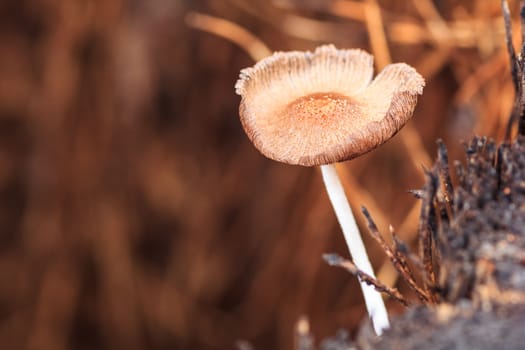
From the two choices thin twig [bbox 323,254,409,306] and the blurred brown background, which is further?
the blurred brown background

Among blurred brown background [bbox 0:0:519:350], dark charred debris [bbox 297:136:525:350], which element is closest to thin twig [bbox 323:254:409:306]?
dark charred debris [bbox 297:136:525:350]

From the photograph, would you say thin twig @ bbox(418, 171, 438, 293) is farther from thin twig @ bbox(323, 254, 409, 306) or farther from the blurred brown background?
the blurred brown background

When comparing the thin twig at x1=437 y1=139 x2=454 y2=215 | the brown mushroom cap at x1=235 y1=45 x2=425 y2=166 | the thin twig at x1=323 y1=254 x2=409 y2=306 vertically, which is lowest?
the thin twig at x1=323 y1=254 x2=409 y2=306

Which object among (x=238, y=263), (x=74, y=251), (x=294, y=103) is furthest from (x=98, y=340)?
(x=294, y=103)

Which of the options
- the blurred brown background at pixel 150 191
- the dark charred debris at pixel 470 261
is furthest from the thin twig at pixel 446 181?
the blurred brown background at pixel 150 191

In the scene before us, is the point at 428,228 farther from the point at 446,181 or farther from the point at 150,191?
the point at 150,191

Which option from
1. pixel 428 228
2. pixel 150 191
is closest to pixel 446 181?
pixel 428 228
